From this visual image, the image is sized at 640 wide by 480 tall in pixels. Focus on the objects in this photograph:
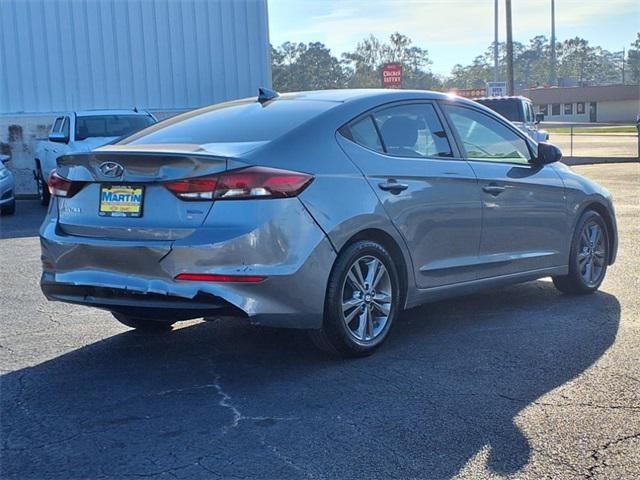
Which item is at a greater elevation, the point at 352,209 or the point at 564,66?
the point at 564,66

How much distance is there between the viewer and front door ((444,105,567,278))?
231 inches

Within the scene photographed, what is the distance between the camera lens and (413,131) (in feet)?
18.2

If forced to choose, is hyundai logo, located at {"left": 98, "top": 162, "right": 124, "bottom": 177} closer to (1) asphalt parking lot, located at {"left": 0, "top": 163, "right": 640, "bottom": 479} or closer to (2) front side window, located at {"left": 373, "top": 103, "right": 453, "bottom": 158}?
(1) asphalt parking lot, located at {"left": 0, "top": 163, "right": 640, "bottom": 479}

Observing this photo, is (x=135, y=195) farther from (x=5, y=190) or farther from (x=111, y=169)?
(x=5, y=190)

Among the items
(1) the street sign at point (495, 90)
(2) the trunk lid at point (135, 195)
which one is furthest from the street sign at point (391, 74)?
(2) the trunk lid at point (135, 195)

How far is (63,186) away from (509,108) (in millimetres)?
17760

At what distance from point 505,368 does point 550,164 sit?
2307 mm

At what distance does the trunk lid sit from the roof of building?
272 ft

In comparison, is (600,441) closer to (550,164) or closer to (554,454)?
(554,454)

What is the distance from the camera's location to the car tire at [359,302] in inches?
188

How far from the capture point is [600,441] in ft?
12.3

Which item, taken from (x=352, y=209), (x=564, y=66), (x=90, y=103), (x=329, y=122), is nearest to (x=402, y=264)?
(x=352, y=209)

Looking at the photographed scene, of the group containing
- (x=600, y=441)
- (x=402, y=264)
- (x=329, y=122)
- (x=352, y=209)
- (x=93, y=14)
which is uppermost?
(x=93, y=14)

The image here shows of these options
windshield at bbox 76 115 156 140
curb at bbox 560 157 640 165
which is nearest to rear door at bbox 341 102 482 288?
windshield at bbox 76 115 156 140
